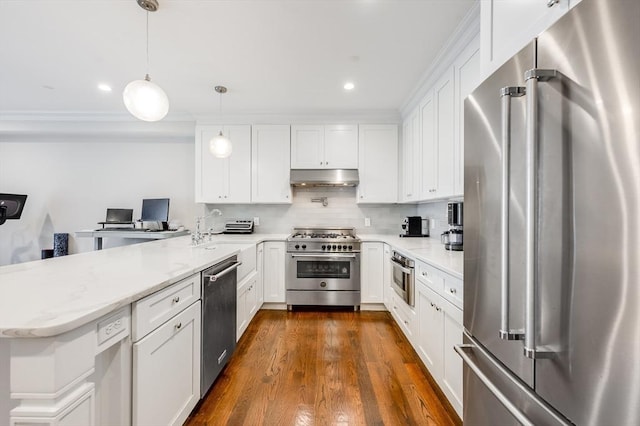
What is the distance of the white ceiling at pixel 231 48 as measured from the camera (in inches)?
75.4

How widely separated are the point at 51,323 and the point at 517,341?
4.56 ft

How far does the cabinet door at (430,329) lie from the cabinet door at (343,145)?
6.87 ft

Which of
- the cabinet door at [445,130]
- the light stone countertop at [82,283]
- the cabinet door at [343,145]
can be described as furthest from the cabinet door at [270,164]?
the cabinet door at [445,130]

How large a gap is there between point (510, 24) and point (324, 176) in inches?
111

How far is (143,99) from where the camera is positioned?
1811mm

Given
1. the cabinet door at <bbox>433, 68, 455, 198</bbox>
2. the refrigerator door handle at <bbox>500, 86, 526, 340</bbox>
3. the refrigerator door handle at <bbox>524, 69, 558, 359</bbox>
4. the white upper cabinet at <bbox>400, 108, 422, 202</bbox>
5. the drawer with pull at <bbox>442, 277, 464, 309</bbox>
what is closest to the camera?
the refrigerator door handle at <bbox>524, 69, 558, 359</bbox>

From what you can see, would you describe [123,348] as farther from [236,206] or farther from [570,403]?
[236,206]

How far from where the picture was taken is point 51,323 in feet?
2.52

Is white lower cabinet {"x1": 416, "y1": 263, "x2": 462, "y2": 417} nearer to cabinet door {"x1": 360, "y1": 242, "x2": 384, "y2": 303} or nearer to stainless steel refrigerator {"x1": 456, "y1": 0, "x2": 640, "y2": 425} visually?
stainless steel refrigerator {"x1": 456, "y1": 0, "x2": 640, "y2": 425}

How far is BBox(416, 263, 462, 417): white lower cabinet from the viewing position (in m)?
1.56

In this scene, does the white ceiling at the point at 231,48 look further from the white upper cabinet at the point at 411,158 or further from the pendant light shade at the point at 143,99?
the pendant light shade at the point at 143,99

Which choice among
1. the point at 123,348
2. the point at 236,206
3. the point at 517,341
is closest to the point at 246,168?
the point at 236,206

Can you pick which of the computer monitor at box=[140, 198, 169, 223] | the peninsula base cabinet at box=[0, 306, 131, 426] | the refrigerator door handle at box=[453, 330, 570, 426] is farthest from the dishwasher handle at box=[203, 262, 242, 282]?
the computer monitor at box=[140, 198, 169, 223]

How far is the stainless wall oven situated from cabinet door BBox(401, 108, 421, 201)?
2.83 feet
